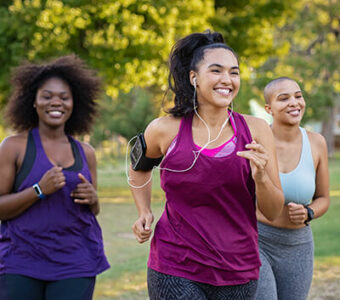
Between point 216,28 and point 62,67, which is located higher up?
point 216,28

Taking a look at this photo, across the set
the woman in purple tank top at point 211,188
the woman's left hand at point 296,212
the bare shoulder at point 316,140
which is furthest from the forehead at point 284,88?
the woman in purple tank top at point 211,188

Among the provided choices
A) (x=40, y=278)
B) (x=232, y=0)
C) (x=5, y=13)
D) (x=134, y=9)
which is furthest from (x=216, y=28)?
(x=40, y=278)

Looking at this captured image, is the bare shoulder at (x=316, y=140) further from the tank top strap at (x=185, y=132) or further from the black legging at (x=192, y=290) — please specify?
the black legging at (x=192, y=290)

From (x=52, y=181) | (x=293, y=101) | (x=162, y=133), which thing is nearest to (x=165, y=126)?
(x=162, y=133)

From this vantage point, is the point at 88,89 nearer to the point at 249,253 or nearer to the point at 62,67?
the point at 62,67

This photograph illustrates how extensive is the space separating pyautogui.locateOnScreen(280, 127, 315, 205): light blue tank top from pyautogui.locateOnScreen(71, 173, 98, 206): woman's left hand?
1.22 meters

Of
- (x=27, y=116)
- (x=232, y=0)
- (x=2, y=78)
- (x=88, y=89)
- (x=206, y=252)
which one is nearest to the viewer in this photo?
(x=206, y=252)

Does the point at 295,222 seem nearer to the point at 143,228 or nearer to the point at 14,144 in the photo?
the point at 143,228

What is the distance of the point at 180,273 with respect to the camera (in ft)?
9.51

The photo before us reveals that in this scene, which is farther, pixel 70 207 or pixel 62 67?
pixel 62 67

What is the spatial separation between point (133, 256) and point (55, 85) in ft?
20.1

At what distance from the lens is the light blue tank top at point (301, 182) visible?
12.6 ft

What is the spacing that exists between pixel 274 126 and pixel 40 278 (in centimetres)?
186

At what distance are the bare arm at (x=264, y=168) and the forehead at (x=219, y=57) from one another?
30 centimetres
